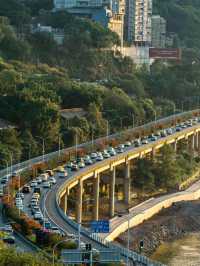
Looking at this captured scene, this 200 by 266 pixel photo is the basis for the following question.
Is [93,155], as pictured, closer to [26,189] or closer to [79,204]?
[79,204]

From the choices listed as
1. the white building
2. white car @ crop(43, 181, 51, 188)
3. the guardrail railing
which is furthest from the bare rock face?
the white building

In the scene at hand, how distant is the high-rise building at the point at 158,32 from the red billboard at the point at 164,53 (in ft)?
35.9

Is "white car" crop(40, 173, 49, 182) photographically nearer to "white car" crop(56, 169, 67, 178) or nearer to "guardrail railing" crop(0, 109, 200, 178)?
"white car" crop(56, 169, 67, 178)

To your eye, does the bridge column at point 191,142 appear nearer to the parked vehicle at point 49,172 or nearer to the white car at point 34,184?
the parked vehicle at point 49,172

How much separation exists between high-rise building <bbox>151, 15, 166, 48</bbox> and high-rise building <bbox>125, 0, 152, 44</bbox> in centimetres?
769

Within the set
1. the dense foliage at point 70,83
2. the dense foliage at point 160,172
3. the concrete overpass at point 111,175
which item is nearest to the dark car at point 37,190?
the concrete overpass at point 111,175

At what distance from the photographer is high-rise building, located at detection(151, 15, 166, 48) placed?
528 ft

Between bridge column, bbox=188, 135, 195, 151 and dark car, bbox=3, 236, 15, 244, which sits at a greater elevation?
dark car, bbox=3, 236, 15, 244

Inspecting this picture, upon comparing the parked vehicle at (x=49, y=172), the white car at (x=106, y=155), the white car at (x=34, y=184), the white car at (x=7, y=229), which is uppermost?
the white car at (x=7, y=229)

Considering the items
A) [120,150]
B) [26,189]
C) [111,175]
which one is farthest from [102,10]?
[26,189]

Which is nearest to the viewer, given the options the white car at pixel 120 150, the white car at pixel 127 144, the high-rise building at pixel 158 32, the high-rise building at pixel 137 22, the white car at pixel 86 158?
the white car at pixel 86 158

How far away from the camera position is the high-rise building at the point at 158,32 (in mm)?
160938

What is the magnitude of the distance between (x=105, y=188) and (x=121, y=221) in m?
13.3

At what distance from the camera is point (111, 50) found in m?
138
